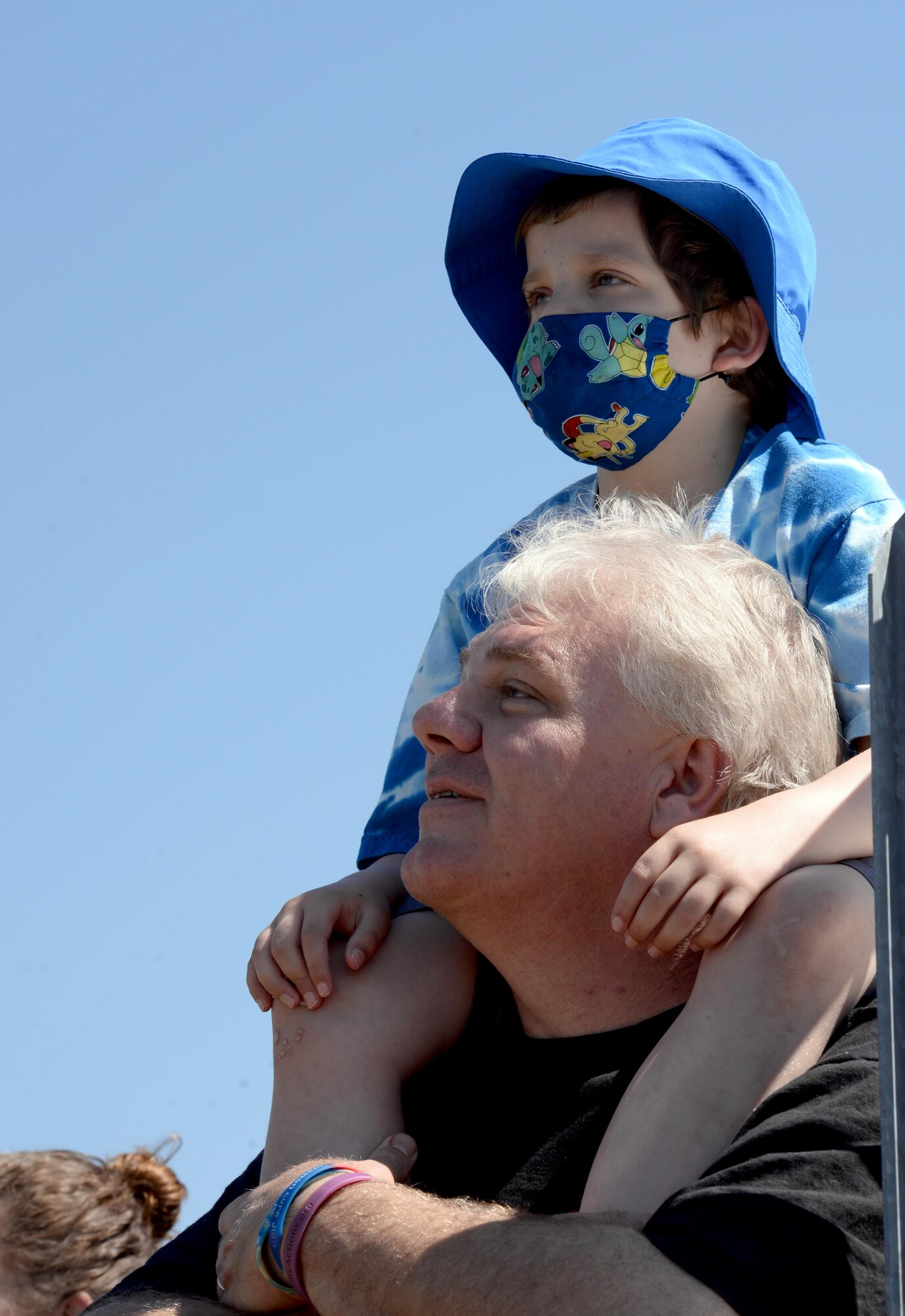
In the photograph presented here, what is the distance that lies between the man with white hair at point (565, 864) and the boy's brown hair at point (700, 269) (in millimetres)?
581

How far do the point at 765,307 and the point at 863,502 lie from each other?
638mm

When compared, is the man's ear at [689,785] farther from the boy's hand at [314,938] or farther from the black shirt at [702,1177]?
the boy's hand at [314,938]

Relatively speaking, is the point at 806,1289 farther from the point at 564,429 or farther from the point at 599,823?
the point at 564,429

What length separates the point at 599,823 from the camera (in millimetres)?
2699

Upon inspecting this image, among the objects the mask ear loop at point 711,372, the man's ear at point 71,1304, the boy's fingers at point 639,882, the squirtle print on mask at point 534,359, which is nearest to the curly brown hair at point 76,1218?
the man's ear at point 71,1304

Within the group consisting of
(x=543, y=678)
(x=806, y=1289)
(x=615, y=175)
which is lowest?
(x=806, y=1289)

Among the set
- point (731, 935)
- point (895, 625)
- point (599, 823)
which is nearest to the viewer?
point (895, 625)

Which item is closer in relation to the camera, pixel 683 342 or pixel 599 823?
pixel 599 823

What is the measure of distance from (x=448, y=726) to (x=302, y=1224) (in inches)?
34.5

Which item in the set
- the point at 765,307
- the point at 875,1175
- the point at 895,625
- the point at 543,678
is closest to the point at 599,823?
the point at 543,678

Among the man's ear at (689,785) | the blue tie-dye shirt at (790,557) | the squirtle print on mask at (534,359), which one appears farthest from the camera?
the squirtle print on mask at (534,359)

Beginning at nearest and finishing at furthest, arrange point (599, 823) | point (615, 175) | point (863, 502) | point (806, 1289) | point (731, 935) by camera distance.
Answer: point (806, 1289), point (731, 935), point (599, 823), point (863, 502), point (615, 175)

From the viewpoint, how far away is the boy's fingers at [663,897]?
237 centimetres

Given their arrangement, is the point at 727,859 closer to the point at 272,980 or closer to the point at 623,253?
the point at 272,980
